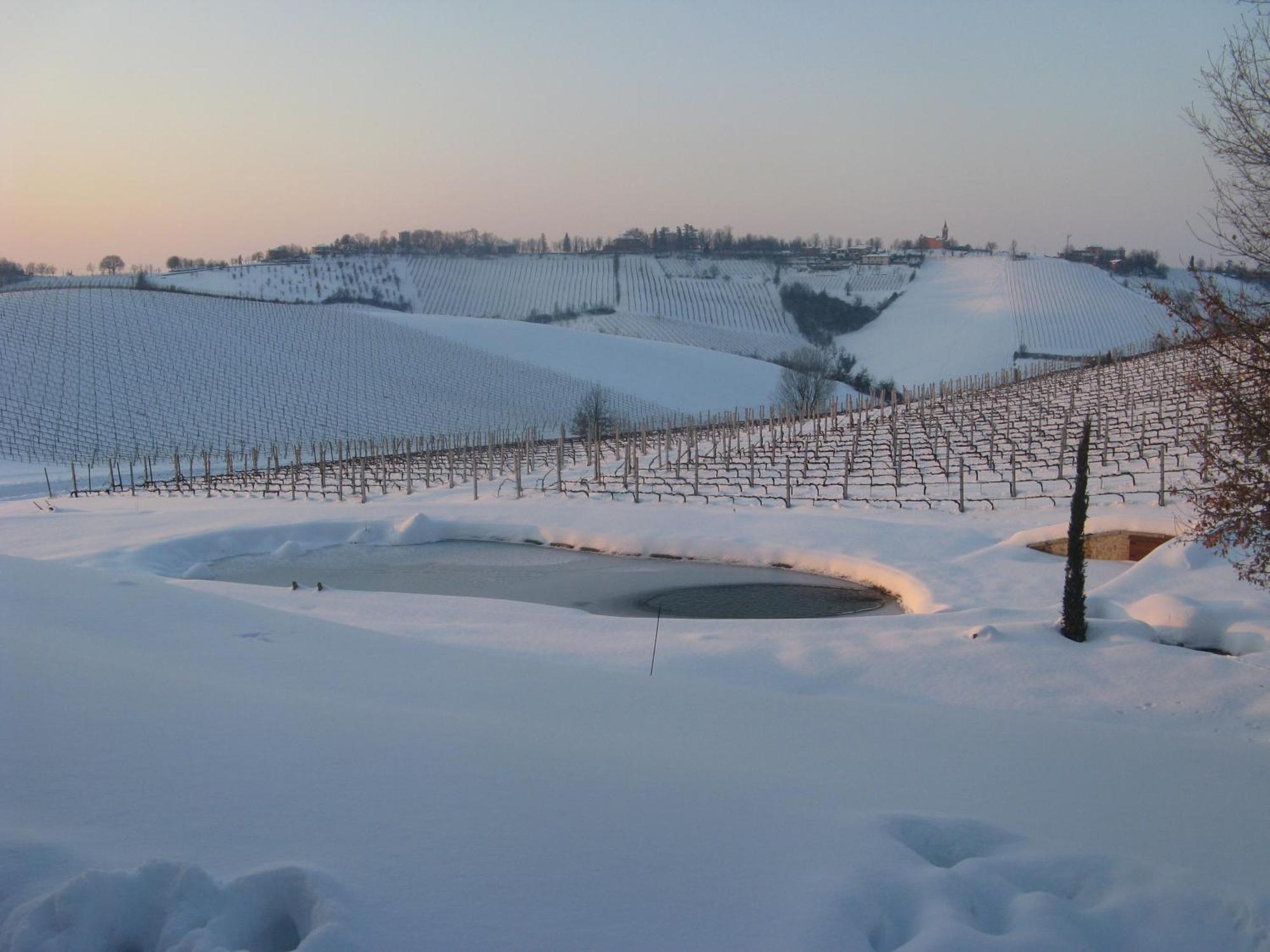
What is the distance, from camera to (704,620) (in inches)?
499

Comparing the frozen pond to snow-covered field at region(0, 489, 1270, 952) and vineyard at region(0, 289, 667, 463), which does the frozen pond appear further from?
vineyard at region(0, 289, 667, 463)

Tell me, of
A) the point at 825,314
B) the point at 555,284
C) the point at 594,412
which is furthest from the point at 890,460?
the point at 555,284

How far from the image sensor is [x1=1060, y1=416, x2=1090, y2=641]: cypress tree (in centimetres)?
1015

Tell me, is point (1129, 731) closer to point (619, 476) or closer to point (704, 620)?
point (704, 620)

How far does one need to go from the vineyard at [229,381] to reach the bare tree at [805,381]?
804 centimetres

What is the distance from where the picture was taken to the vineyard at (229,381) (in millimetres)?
46969

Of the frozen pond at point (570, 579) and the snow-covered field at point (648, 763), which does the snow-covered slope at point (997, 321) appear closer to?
the frozen pond at point (570, 579)

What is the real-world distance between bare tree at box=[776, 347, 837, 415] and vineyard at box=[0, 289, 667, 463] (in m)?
8.04

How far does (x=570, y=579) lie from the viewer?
56.5 feet

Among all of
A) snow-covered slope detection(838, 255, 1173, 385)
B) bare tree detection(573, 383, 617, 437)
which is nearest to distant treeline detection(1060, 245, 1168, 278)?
snow-covered slope detection(838, 255, 1173, 385)

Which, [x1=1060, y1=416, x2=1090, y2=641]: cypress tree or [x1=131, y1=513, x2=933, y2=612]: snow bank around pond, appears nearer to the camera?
[x1=1060, y1=416, x2=1090, y2=641]: cypress tree

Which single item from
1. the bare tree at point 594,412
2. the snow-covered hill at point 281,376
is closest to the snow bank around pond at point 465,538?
the bare tree at point 594,412

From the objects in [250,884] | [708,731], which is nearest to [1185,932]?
[708,731]

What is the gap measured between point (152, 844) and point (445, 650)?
16.0 ft
